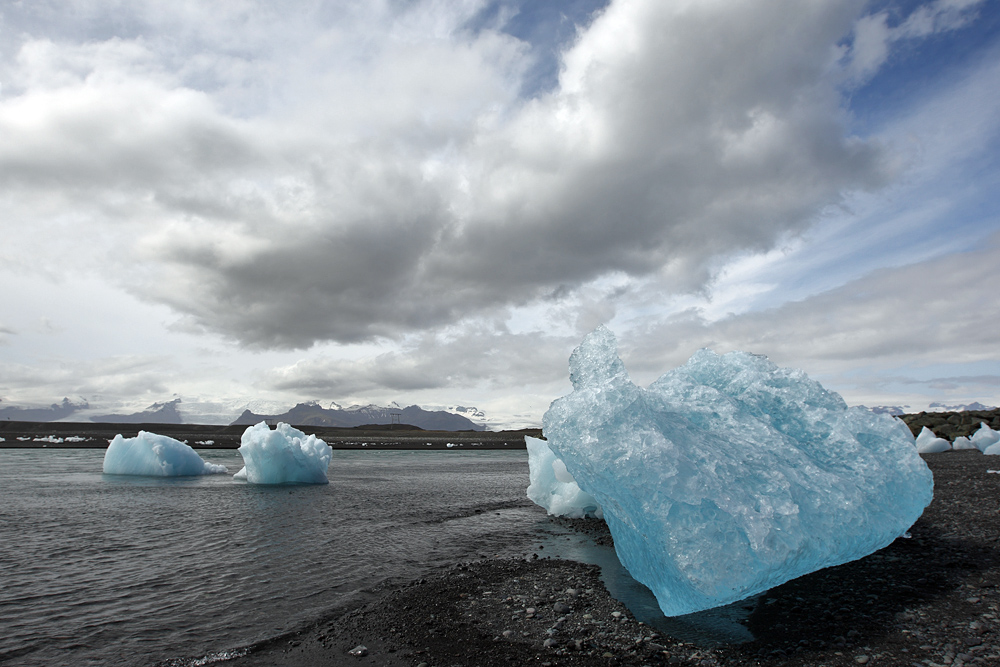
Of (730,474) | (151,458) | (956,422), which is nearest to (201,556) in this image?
(730,474)

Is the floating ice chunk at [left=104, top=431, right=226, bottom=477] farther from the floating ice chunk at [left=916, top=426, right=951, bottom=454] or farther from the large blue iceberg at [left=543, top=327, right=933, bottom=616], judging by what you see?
the floating ice chunk at [left=916, top=426, right=951, bottom=454]

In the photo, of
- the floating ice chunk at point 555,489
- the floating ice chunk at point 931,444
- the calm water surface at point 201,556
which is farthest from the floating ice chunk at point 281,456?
the floating ice chunk at point 931,444

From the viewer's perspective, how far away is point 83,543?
11.1m

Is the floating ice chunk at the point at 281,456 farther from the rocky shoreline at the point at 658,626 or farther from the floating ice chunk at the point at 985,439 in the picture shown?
the floating ice chunk at the point at 985,439

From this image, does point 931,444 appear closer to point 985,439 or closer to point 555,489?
point 985,439

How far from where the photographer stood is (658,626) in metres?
5.90

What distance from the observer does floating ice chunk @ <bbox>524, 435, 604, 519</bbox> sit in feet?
45.8

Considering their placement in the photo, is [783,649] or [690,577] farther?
[690,577]

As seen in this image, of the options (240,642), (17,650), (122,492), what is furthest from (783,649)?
(122,492)

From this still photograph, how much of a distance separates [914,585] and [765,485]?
2.67 metres

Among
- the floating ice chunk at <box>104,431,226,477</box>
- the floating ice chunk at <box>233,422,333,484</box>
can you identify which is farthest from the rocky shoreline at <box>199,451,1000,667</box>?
the floating ice chunk at <box>104,431,226,477</box>

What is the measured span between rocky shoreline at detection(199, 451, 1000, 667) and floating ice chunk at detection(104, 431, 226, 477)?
82.2ft

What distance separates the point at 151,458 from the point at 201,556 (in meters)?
21.6

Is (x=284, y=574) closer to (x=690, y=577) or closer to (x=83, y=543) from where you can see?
(x=83, y=543)
